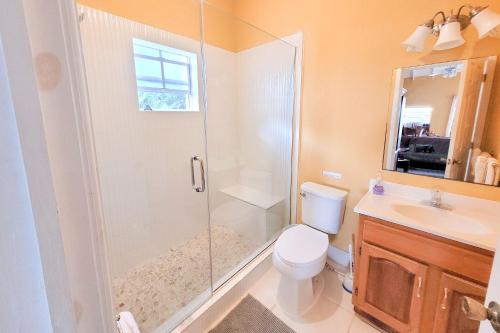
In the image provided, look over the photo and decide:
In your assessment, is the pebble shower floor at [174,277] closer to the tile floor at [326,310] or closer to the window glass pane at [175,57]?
the tile floor at [326,310]

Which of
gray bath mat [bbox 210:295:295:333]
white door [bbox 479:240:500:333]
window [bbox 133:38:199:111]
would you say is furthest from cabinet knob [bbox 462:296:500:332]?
window [bbox 133:38:199:111]

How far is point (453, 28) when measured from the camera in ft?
4.01

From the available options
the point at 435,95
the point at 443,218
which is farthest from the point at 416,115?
the point at 443,218

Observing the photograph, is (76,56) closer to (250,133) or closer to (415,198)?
(415,198)

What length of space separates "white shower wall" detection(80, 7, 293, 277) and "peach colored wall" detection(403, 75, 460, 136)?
966 mm

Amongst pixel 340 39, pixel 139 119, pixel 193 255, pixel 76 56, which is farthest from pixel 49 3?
pixel 193 255

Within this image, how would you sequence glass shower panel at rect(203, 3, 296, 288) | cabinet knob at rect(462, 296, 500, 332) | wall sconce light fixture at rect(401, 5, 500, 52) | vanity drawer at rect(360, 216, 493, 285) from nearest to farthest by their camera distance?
cabinet knob at rect(462, 296, 500, 332), vanity drawer at rect(360, 216, 493, 285), wall sconce light fixture at rect(401, 5, 500, 52), glass shower panel at rect(203, 3, 296, 288)

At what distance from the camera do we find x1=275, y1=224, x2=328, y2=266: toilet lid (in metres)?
1.49

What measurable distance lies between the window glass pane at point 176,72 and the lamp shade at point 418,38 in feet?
5.53

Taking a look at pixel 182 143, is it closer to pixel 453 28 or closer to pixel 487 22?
pixel 453 28

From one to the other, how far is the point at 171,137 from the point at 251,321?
5.19ft

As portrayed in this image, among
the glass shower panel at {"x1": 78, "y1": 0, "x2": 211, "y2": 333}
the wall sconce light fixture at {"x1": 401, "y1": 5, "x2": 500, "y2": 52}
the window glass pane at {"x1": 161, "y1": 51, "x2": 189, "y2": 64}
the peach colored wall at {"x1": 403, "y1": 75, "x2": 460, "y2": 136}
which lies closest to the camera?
the wall sconce light fixture at {"x1": 401, "y1": 5, "x2": 500, "y2": 52}

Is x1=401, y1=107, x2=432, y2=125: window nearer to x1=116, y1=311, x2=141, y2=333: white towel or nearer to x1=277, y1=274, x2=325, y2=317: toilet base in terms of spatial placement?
x1=277, y1=274, x2=325, y2=317: toilet base

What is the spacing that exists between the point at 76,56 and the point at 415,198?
6.28 ft
